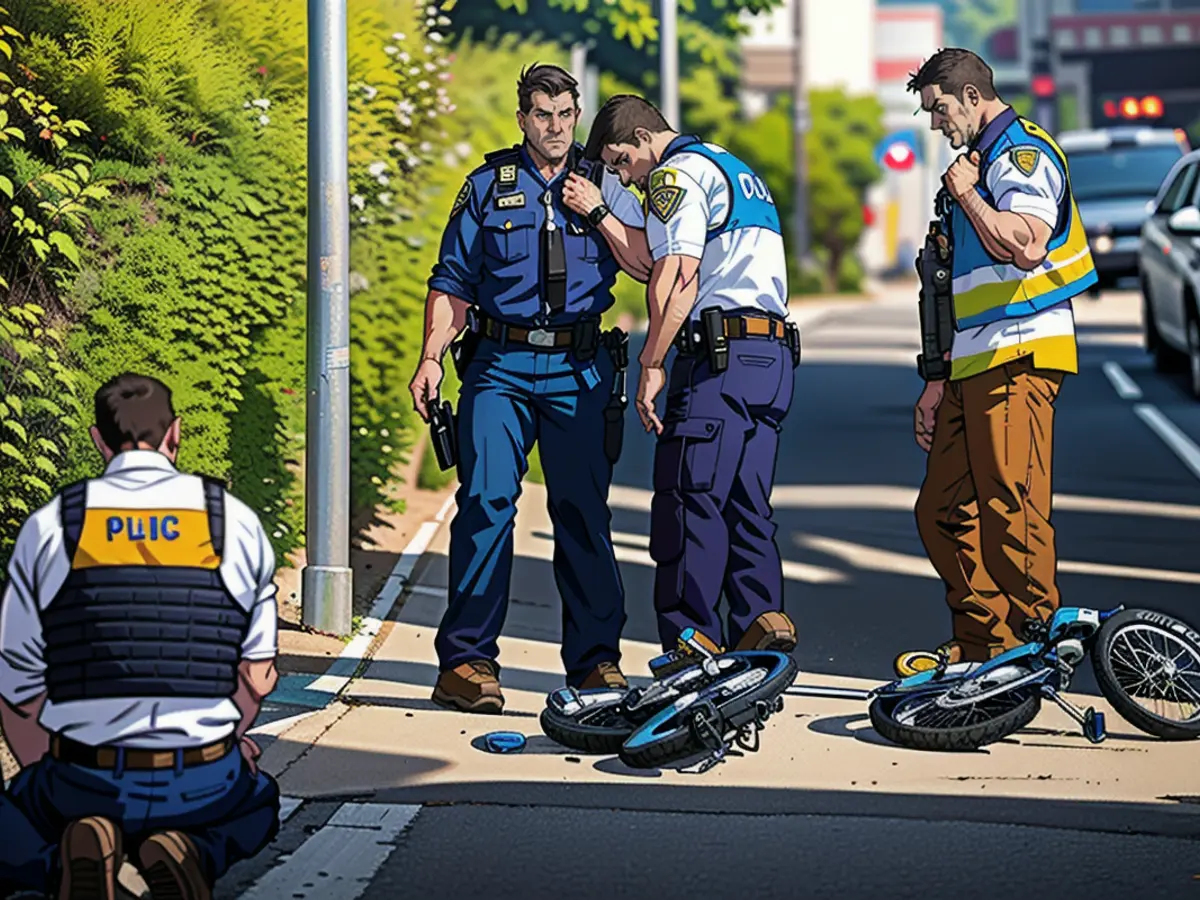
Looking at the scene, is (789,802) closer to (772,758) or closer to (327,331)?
(772,758)

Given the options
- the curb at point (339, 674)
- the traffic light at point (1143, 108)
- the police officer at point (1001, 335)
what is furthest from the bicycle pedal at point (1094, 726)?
the traffic light at point (1143, 108)

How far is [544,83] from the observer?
8273mm

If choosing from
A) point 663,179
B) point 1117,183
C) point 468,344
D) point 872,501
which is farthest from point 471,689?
point 1117,183

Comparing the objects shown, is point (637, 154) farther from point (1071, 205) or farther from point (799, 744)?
point (799, 744)

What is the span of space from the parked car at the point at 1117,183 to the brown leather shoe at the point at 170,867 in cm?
2326

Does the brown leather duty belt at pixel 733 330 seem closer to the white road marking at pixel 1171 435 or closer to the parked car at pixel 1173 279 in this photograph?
the white road marking at pixel 1171 435

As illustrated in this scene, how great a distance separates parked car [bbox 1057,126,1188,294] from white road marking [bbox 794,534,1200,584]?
52.5ft

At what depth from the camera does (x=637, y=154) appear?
8.40 metres

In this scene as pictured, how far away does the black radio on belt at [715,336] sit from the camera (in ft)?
27.4

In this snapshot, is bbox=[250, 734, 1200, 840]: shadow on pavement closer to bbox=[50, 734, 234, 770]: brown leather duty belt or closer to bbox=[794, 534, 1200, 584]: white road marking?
bbox=[50, 734, 234, 770]: brown leather duty belt

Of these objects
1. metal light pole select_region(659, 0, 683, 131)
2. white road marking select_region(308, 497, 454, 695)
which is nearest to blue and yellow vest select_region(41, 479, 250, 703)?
white road marking select_region(308, 497, 454, 695)

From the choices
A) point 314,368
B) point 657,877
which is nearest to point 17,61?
point 314,368

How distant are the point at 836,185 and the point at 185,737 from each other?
44163 millimetres

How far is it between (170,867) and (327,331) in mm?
4148
